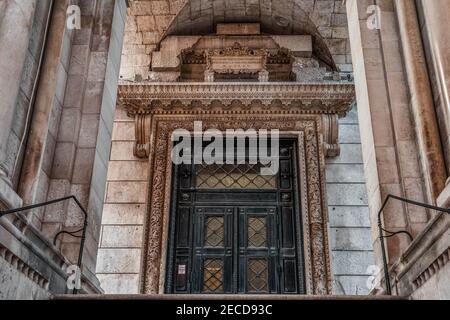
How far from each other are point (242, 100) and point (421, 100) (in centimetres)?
557

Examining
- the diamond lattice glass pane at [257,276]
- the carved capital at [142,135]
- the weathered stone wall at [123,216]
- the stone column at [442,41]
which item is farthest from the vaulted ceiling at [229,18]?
the stone column at [442,41]

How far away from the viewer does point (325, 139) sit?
1203 centimetres

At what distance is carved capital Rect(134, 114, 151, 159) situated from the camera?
1204cm

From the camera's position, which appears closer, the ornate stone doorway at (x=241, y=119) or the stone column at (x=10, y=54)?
the stone column at (x=10, y=54)

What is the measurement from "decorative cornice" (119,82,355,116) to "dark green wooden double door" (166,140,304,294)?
1.00m

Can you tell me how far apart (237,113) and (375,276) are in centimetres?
619

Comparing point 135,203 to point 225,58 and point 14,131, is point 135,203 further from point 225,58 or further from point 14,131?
point 14,131

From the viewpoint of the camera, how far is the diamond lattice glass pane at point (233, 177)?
40.0ft

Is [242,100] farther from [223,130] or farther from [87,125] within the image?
[87,125]

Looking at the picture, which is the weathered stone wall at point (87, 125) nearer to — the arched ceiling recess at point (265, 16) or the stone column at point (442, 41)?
the arched ceiling recess at point (265, 16)

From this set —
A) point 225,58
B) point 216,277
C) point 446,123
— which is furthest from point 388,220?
point 225,58

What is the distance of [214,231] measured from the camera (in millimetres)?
11680

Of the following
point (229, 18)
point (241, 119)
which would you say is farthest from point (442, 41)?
point (229, 18)
